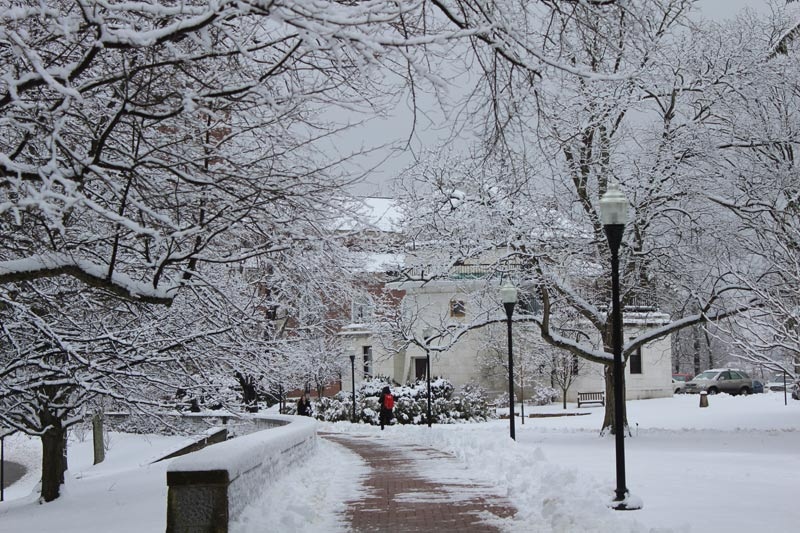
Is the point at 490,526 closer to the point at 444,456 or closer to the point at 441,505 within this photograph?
the point at 441,505

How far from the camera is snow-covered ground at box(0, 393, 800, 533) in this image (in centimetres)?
970

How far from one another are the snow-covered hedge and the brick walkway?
21.3m

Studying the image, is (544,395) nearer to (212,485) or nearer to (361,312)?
(361,312)

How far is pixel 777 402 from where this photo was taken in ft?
146

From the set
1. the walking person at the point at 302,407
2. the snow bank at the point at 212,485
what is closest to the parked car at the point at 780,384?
the walking person at the point at 302,407

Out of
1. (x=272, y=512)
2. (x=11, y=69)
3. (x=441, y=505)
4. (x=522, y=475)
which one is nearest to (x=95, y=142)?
(x=11, y=69)

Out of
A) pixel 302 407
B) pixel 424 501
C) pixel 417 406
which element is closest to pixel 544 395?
pixel 417 406

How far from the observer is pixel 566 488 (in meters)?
11.0

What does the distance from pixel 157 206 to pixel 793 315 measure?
12423 millimetres

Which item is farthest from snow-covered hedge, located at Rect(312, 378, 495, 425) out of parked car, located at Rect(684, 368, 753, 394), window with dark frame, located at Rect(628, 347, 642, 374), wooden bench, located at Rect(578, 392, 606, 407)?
parked car, located at Rect(684, 368, 753, 394)

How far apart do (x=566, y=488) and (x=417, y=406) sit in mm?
29696

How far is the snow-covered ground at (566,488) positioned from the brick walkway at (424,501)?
281 millimetres

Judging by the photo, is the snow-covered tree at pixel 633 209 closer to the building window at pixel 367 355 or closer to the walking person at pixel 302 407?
the walking person at pixel 302 407

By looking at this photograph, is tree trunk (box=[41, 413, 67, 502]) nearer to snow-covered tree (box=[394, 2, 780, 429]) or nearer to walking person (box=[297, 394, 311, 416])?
snow-covered tree (box=[394, 2, 780, 429])
